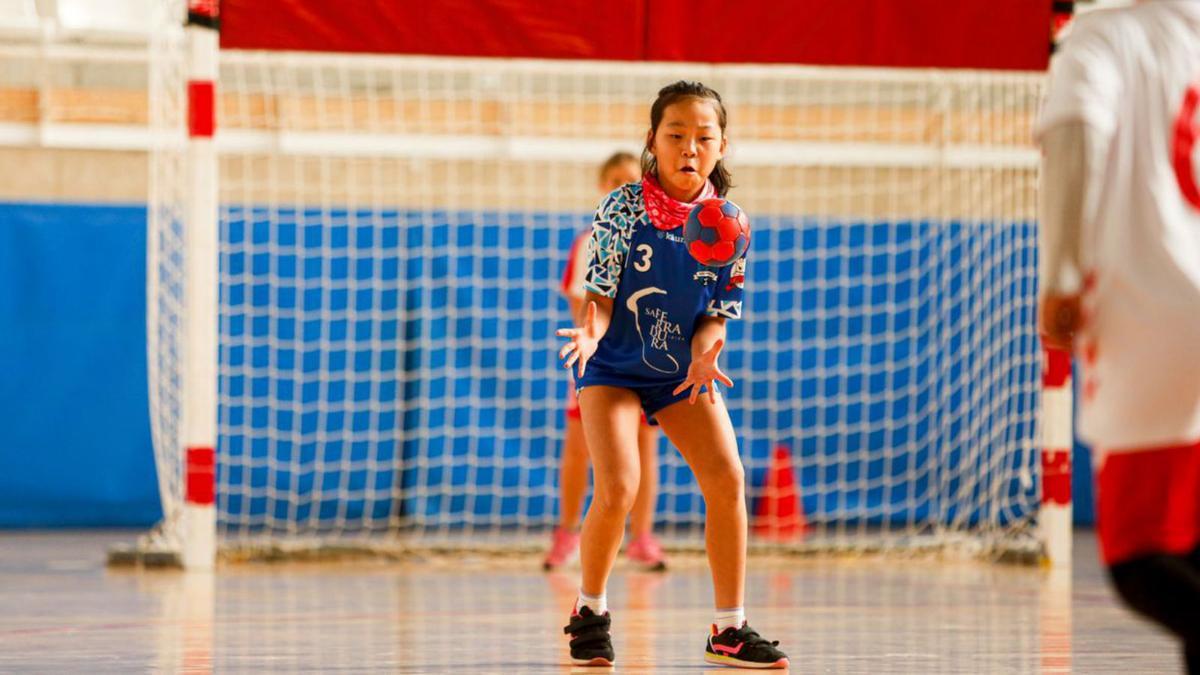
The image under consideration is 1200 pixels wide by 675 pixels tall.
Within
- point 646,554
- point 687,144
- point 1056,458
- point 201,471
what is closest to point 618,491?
point 687,144

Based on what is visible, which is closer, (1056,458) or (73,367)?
(1056,458)

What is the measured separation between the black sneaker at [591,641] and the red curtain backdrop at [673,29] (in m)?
3.28

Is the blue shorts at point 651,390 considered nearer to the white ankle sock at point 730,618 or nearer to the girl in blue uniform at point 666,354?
the girl in blue uniform at point 666,354

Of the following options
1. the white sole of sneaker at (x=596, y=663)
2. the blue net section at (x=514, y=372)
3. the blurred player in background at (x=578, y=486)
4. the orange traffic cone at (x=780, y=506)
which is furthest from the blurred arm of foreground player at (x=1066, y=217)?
the blue net section at (x=514, y=372)

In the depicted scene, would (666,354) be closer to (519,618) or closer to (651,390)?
(651,390)

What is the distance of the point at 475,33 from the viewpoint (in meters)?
6.65

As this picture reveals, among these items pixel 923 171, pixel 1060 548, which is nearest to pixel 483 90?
pixel 923 171

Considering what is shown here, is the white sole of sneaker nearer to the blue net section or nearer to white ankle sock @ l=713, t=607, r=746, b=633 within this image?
white ankle sock @ l=713, t=607, r=746, b=633

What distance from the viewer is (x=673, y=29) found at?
6.72 m

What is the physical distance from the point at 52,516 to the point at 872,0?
534 centimetres

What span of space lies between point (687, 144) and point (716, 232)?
0.76 ft

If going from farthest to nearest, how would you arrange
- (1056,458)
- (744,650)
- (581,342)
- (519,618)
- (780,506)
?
(780,506) → (1056,458) → (519,618) → (744,650) → (581,342)

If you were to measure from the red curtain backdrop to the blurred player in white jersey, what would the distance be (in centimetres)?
455

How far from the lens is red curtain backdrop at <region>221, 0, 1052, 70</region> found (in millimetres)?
6578
